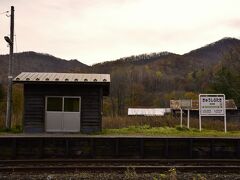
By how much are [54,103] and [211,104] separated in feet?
32.3

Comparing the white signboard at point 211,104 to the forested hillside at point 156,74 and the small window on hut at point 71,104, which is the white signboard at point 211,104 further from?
the forested hillside at point 156,74

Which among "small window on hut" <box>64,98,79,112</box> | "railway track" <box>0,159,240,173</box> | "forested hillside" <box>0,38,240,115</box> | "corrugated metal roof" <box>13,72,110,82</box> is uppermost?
"forested hillside" <box>0,38,240,115</box>

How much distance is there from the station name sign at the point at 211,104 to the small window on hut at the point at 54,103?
8.78 meters

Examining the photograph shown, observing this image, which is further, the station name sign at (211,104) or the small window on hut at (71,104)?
the station name sign at (211,104)

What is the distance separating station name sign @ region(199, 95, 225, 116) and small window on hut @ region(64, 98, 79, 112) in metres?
7.82

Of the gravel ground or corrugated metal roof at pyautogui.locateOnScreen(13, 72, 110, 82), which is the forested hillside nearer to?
corrugated metal roof at pyautogui.locateOnScreen(13, 72, 110, 82)

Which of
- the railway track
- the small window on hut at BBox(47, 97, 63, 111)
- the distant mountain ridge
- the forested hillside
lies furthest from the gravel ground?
the distant mountain ridge

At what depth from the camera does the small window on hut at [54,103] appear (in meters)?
20.6

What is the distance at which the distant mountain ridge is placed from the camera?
316 feet

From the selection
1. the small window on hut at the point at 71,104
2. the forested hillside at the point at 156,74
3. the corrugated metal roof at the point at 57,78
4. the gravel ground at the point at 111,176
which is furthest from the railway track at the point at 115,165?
the forested hillside at the point at 156,74

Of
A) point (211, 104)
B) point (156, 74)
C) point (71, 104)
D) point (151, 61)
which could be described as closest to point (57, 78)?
point (71, 104)

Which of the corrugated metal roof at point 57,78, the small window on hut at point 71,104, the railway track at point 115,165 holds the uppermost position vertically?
the corrugated metal roof at point 57,78

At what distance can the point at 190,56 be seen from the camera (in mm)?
168250

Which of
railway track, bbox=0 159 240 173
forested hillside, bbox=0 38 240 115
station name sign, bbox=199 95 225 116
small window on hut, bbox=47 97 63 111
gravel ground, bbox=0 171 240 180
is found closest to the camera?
gravel ground, bbox=0 171 240 180
